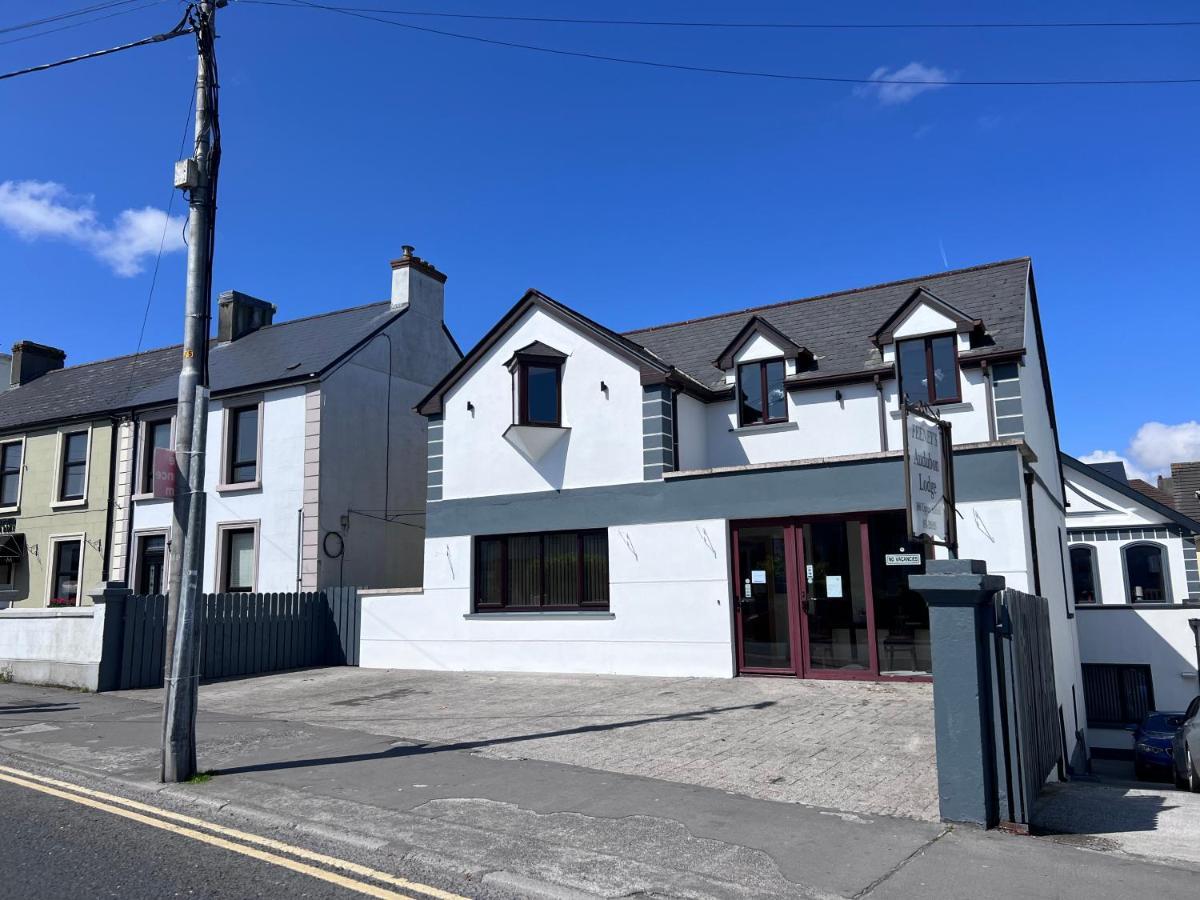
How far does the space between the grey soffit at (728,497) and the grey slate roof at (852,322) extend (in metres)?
3.27

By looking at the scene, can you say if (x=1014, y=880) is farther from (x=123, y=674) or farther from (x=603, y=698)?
(x=123, y=674)

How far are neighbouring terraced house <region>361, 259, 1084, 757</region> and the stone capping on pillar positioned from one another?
486 centimetres

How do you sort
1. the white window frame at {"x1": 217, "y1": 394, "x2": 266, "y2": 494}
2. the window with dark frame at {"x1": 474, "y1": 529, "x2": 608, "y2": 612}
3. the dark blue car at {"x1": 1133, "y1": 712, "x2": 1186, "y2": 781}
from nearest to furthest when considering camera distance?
the window with dark frame at {"x1": 474, "y1": 529, "x2": 608, "y2": 612}
the dark blue car at {"x1": 1133, "y1": 712, "x2": 1186, "y2": 781}
the white window frame at {"x1": 217, "y1": 394, "x2": 266, "y2": 494}

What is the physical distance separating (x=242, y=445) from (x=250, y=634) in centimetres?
647

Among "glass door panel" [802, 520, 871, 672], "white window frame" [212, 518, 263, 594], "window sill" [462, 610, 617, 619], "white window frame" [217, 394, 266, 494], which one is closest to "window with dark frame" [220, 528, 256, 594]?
"white window frame" [212, 518, 263, 594]

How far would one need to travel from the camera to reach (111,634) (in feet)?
48.5

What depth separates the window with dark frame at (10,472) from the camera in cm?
2608

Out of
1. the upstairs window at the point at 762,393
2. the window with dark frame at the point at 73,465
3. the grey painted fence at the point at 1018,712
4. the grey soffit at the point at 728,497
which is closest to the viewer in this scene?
the grey painted fence at the point at 1018,712

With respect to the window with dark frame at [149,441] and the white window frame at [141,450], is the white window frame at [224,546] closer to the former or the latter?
the white window frame at [141,450]

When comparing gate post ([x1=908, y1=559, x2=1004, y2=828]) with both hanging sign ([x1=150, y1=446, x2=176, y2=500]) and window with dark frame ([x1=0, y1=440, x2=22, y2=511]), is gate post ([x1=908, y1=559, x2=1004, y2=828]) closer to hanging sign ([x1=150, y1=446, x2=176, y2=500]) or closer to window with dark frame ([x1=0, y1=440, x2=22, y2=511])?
hanging sign ([x1=150, y1=446, x2=176, y2=500])

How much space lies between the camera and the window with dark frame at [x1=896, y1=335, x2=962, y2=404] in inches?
632

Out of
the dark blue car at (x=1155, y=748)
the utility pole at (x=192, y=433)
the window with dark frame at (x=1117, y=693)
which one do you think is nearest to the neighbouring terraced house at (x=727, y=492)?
the dark blue car at (x=1155, y=748)

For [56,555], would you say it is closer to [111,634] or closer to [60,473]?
[60,473]

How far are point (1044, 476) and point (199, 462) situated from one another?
15399 mm
